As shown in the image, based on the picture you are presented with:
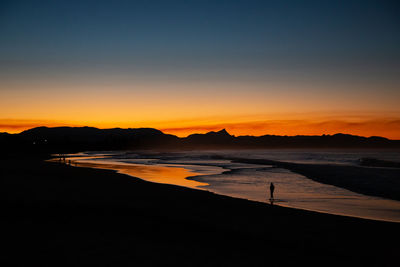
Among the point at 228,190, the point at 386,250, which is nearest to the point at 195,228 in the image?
the point at 386,250

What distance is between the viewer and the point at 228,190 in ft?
77.0

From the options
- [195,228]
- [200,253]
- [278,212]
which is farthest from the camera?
[278,212]

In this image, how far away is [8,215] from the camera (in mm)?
12844

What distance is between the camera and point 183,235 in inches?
427

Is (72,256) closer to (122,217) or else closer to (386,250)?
(122,217)

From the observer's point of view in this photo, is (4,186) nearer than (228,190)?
Yes

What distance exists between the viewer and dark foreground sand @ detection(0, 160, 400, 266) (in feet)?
28.4

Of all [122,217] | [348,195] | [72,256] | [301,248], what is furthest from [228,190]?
[72,256]

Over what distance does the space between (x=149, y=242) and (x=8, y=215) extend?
6435 mm

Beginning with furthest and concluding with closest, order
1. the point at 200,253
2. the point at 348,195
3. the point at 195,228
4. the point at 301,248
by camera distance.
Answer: the point at 348,195, the point at 195,228, the point at 301,248, the point at 200,253

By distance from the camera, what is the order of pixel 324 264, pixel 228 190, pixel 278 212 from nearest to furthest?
pixel 324 264 → pixel 278 212 → pixel 228 190

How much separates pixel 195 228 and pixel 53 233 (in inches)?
180

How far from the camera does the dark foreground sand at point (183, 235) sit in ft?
28.4

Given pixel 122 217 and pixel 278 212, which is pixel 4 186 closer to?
pixel 122 217
